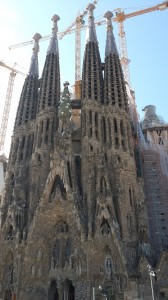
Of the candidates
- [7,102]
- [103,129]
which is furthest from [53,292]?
[7,102]

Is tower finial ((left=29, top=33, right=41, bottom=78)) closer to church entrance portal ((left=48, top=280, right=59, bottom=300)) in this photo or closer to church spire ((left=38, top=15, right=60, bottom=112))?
church spire ((left=38, top=15, right=60, bottom=112))

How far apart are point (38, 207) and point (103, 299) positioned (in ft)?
32.4

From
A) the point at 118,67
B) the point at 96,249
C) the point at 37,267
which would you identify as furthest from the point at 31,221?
the point at 118,67

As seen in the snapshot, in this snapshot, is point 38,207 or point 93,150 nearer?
point 38,207

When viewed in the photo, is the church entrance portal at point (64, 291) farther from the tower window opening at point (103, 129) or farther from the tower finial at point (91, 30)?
the tower finial at point (91, 30)

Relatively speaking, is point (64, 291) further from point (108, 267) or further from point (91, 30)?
point (91, 30)

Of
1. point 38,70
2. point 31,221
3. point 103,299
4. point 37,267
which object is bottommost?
point 103,299

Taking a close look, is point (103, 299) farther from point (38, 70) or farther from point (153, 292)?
point (38, 70)

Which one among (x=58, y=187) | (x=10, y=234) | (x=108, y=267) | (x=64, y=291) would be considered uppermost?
(x=58, y=187)

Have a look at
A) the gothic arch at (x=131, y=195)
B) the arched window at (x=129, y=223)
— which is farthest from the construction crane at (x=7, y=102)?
the arched window at (x=129, y=223)

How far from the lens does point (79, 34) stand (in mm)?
66125

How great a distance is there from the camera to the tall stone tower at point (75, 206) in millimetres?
28047

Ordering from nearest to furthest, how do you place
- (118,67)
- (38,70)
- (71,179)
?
(71,179)
(118,67)
(38,70)

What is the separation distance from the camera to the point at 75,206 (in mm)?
30625
